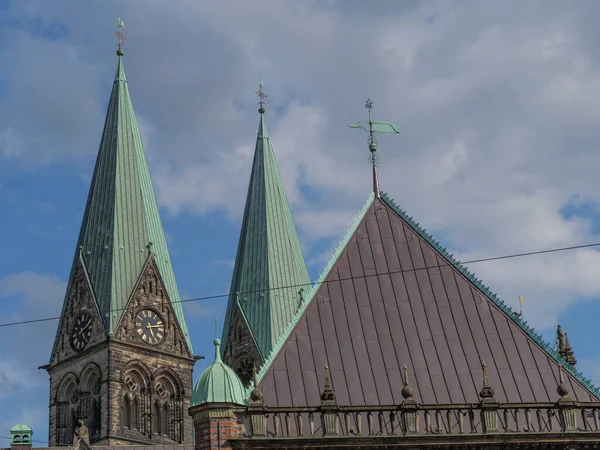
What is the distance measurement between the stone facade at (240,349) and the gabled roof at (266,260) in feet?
1.05

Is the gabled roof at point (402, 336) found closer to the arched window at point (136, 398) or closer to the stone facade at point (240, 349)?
the stone facade at point (240, 349)

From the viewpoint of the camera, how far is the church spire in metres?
79.2

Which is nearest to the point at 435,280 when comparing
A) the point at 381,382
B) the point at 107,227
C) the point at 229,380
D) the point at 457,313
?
the point at 457,313

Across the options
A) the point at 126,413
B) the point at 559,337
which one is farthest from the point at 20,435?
the point at 559,337

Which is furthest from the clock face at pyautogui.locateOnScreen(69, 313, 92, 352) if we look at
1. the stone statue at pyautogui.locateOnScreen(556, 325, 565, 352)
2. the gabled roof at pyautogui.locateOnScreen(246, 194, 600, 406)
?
the gabled roof at pyautogui.locateOnScreen(246, 194, 600, 406)

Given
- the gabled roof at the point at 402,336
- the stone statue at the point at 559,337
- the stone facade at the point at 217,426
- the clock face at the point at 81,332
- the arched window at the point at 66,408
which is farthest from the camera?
the clock face at the point at 81,332

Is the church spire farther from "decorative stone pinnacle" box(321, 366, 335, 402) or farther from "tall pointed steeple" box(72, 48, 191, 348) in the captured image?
"decorative stone pinnacle" box(321, 366, 335, 402)

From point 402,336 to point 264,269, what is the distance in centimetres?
3695

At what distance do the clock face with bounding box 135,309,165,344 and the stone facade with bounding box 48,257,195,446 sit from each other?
0.19 meters

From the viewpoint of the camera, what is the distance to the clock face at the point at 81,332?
79125mm

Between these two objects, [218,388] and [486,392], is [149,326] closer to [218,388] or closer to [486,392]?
[218,388]

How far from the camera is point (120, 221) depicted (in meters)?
80.3

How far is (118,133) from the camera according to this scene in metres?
82.3

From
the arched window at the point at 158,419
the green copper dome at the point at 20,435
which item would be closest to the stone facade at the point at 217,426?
the green copper dome at the point at 20,435
